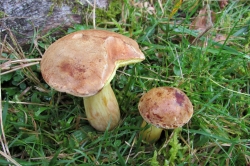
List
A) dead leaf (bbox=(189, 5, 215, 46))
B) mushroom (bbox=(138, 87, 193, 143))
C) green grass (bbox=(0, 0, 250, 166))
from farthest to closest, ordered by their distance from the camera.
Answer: dead leaf (bbox=(189, 5, 215, 46))
green grass (bbox=(0, 0, 250, 166))
mushroom (bbox=(138, 87, 193, 143))

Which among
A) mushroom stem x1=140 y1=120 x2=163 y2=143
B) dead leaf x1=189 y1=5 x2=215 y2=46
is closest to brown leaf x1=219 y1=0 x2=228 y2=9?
dead leaf x1=189 y1=5 x2=215 y2=46

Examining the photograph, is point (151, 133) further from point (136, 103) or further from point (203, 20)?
point (203, 20)

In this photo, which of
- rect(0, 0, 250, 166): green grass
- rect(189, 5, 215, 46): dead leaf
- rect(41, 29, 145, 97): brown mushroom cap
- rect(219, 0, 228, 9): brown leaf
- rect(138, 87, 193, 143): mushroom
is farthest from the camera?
rect(219, 0, 228, 9): brown leaf

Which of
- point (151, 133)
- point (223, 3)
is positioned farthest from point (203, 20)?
point (151, 133)

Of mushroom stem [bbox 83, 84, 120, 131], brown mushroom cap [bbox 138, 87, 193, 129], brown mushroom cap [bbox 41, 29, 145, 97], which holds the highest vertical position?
brown mushroom cap [bbox 41, 29, 145, 97]

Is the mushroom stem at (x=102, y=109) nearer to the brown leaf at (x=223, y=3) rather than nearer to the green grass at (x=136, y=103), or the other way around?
the green grass at (x=136, y=103)

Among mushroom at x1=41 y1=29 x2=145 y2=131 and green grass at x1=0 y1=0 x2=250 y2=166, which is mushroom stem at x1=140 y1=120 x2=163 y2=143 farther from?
mushroom at x1=41 y1=29 x2=145 y2=131

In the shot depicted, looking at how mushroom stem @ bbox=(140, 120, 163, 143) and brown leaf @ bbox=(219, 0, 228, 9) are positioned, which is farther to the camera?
brown leaf @ bbox=(219, 0, 228, 9)
